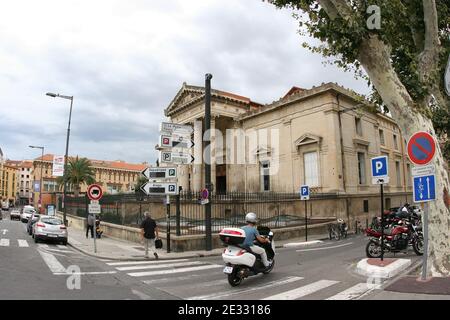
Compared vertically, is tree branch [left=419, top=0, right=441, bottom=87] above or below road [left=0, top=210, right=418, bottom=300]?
above

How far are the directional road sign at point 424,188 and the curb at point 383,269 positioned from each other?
7.14 ft

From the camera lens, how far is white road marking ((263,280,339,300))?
23.6 ft

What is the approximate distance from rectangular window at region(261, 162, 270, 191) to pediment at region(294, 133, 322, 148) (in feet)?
15.7

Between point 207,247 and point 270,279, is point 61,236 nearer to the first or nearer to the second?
point 207,247

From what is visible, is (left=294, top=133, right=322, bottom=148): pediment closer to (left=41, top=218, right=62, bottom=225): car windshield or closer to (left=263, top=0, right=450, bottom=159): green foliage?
(left=263, top=0, right=450, bottom=159): green foliage

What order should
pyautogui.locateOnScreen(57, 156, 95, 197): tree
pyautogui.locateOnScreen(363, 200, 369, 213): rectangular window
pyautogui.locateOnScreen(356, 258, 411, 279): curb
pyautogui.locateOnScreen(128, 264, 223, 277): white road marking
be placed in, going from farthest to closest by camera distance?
pyautogui.locateOnScreen(57, 156, 95, 197): tree → pyautogui.locateOnScreen(363, 200, 369, 213): rectangular window → pyautogui.locateOnScreen(128, 264, 223, 277): white road marking → pyautogui.locateOnScreen(356, 258, 411, 279): curb

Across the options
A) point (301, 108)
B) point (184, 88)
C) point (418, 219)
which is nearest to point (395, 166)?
point (301, 108)

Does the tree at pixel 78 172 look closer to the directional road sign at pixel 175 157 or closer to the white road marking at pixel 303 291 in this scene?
the directional road sign at pixel 175 157

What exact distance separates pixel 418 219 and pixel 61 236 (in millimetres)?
17541

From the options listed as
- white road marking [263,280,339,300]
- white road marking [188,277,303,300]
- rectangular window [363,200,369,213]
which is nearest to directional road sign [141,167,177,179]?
white road marking [188,277,303,300]

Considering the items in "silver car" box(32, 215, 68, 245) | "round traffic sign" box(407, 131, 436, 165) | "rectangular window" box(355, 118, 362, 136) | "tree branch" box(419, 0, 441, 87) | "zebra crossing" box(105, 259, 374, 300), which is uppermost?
"rectangular window" box(355, 118, 362, 136)

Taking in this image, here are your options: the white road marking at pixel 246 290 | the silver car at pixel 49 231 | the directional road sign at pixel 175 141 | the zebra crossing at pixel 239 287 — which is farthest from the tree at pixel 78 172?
the white road marking at pixel 246 290

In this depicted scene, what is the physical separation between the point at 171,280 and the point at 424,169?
247 inches

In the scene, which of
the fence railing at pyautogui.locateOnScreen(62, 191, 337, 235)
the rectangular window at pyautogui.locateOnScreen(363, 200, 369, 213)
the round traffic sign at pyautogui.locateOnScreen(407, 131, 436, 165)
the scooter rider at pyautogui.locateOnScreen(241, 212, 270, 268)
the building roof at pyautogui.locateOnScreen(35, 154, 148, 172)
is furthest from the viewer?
the building roof at pyautogui.locateOnScreen(35, 154, 148, 172)
